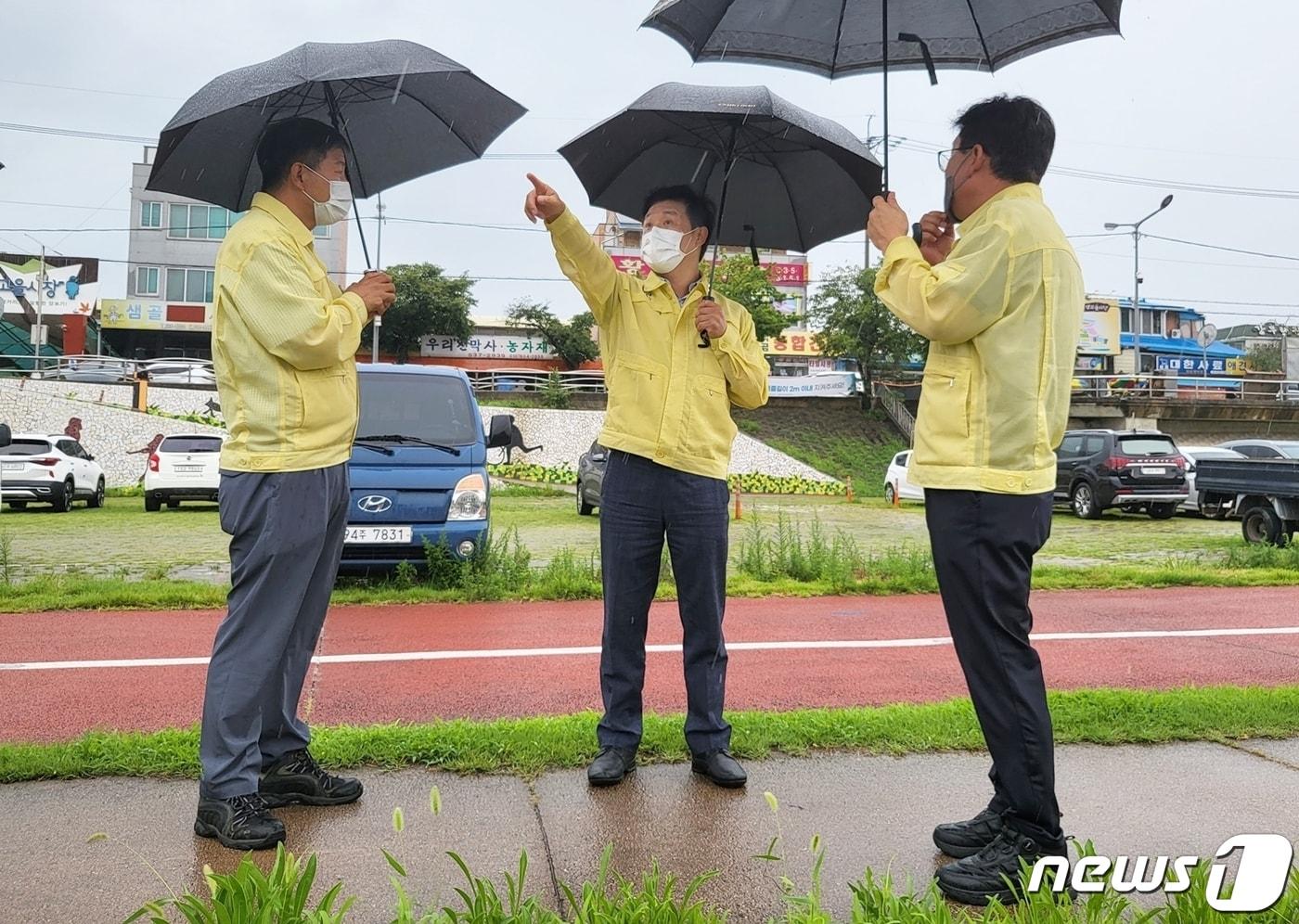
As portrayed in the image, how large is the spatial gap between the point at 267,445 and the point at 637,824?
169cm

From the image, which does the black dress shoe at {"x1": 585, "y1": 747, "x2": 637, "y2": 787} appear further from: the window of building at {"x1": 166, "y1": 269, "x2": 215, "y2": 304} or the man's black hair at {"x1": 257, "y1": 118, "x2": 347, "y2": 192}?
the window of building at {"x1": 166, "y1": 269, "x2": 215, "y2": 304}

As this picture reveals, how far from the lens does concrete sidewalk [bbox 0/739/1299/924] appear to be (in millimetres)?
2980

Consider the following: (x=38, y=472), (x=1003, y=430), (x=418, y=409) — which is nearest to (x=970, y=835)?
(x=1003, y=430)

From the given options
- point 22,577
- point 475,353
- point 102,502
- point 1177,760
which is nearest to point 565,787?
point 1177,760

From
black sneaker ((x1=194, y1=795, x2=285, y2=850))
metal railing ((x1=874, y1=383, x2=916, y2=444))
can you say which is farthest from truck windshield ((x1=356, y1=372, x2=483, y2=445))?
metal railing ((x1=874, y1=383, x2=916, y2=444))

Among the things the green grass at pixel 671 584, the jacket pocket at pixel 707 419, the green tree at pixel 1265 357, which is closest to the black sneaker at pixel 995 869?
the jacket pocket at pixel 707 419

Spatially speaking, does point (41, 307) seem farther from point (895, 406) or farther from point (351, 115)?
point (351, 115)

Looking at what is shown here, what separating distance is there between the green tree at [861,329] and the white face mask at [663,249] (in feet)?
143

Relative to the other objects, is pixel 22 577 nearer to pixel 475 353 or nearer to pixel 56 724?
pixel 56 724

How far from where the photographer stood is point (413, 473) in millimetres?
9359

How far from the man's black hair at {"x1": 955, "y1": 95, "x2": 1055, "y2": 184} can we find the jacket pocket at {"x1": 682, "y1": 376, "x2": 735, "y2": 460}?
4.23 feet

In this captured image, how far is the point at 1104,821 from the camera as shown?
356 cm

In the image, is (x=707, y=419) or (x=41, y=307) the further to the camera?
(x=41, y=307)

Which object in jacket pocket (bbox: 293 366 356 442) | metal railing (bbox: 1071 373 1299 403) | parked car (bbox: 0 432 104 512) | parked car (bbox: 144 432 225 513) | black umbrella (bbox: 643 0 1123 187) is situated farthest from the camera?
metal railing (bbox: 1071 373 1299 403)
